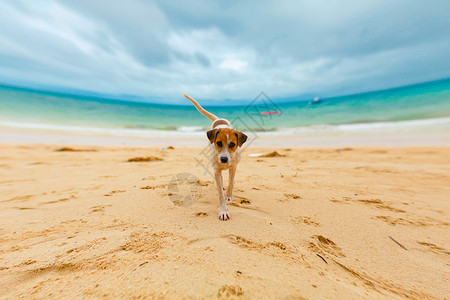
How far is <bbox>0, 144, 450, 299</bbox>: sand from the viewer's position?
1.12 m

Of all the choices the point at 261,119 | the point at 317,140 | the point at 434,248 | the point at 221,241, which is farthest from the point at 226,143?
the point at 261,119

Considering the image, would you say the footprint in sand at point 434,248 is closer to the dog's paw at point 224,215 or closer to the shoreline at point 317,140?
the dog's paw at point 224,215

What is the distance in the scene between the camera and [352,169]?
4777 mm

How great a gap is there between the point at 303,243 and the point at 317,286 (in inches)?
20.2

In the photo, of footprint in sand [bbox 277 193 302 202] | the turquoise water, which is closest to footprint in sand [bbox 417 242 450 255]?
footprint in sand [bbox 277 193 302 202]

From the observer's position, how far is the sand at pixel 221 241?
3.68 ft

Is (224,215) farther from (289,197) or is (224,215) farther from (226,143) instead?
(289,197)

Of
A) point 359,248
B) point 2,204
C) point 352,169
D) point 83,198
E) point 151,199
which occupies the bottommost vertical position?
point 2,204

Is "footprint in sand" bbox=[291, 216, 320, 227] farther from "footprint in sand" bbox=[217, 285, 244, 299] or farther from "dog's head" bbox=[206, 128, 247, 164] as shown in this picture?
"footprint in sand" bbox=[217, 285, 244, 299]

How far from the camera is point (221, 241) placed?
1607mm

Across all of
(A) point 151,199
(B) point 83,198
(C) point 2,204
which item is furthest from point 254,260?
(C) point 2,204

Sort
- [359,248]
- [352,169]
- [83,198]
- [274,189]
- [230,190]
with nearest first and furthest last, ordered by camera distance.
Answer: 1. [359,248]
2. [83,198]
3. [230,190]
4. [274,189]
5. [352,169]

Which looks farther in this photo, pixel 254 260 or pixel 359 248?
pixel 359 248

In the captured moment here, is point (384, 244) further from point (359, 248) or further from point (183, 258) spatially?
point (183, 258)
